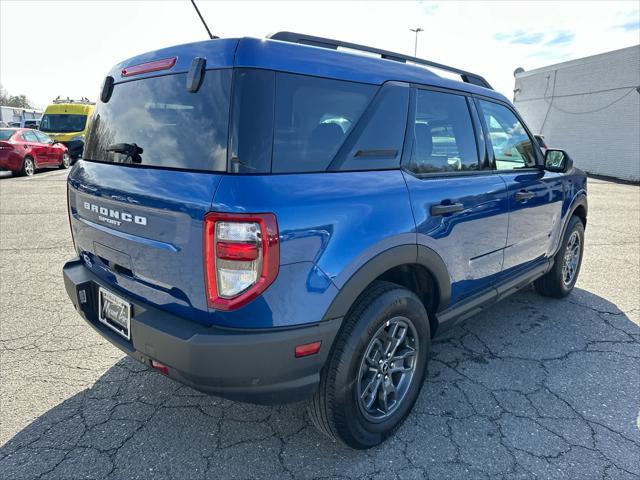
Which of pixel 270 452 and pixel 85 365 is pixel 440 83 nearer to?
pixel 270 452

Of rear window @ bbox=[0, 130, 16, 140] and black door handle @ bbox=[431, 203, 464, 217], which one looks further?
rear window @ bbox=[0, 130, 16, 140]

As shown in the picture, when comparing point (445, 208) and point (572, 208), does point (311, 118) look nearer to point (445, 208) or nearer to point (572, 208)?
point (445, 208)

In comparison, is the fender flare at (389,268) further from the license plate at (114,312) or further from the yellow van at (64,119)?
the yellow van at (64,119)

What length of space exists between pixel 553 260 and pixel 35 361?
4.28m

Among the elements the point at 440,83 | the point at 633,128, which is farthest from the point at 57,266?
the point at 633,128

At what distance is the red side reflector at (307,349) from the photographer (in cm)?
186

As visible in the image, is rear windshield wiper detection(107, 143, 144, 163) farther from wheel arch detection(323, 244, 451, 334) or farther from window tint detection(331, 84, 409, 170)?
wheel arch detection(323, 244, 451, 334)

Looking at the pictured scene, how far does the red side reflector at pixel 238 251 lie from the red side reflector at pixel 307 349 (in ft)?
1.46

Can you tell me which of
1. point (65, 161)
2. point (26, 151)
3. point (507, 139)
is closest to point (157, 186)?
point (507, 139)

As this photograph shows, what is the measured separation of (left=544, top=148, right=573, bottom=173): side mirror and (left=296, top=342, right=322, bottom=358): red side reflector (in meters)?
2.84

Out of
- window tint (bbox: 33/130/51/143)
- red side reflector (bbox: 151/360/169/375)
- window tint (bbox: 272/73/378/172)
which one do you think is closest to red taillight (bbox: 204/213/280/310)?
window tint (bbox: 272/73/378/172)

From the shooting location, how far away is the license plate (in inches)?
84.4

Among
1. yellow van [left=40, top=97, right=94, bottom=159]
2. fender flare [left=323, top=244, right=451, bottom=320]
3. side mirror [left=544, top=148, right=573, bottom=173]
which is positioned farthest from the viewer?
yellow van [left=40, top=97, right=94, bottom=159]

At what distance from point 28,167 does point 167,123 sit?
46.9ft
